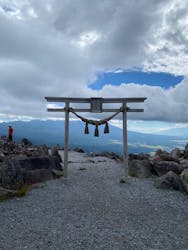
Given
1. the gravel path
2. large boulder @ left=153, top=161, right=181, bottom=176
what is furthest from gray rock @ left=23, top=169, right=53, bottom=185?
large boulder @ left=153, top=161, right=181, bottom=176

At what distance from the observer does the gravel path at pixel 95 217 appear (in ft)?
21.3

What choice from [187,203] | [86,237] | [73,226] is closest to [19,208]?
[73,226]

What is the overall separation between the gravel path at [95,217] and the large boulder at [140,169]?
1287 millimetres

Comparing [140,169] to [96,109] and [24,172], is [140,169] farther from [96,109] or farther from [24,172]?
[24,172]

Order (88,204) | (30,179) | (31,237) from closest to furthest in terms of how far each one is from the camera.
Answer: (31,237) → (88,204) → (30,179)

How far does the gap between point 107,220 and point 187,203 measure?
4.19 metres

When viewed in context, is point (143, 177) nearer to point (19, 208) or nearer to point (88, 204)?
point (88, 204)

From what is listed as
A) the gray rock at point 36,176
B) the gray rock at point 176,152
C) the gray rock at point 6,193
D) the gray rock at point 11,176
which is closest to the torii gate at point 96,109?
the gray rock at point 36,176

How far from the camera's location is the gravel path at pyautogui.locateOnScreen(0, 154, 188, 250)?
6.48 m

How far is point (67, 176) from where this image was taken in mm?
13633

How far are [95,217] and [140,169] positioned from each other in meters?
6.59

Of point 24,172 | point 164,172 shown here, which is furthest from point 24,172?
point 164,172

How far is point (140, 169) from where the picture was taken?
14.2m

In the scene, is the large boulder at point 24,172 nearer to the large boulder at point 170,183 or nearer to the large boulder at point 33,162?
the large boulder at point 33,162
